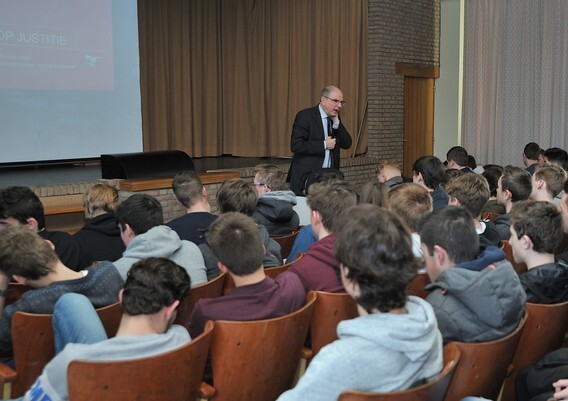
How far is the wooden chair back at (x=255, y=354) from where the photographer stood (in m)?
2.09

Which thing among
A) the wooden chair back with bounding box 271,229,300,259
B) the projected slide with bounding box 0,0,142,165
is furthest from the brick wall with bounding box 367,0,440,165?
the wooden chair back with bounding box 271,229,300,259

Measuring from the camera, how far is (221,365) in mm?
2117

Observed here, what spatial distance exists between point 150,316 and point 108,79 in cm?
677

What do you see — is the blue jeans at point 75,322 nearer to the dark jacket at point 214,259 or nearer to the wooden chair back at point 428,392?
the wooden chair back at point 428,392

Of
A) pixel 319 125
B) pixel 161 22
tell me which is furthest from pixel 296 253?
pixel 161 22

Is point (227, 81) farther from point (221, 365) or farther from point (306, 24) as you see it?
point (221, 365)

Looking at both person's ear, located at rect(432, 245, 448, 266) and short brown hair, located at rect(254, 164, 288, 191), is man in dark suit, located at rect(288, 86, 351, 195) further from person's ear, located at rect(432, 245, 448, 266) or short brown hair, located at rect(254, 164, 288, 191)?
person's ear, located at rect(432, 245, 448, 266)

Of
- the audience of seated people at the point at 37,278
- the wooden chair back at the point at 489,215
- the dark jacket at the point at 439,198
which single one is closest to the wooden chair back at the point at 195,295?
the audience of seated people at the point at 37,278

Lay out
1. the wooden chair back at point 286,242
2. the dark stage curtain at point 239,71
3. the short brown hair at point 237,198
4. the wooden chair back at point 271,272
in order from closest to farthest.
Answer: the wooden chair back at point 271,272 < the short brown hair at point 237,198 < the wooden chair back at point 286,242 < the dark stage curtain at point 239,71

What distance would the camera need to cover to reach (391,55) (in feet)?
31.4

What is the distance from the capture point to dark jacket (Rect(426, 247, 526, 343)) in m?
2.04

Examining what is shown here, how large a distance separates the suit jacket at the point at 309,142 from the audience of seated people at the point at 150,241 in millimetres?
3099

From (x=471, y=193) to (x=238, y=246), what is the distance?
1658 millimetres

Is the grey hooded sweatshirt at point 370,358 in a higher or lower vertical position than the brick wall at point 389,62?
lower
